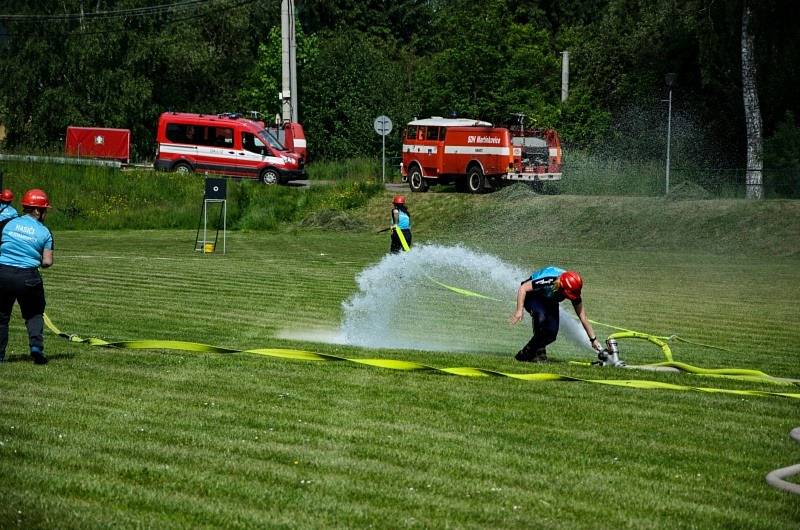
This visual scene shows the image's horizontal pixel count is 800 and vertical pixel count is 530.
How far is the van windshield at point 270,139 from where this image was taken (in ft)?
171

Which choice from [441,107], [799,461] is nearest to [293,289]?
[799,461]

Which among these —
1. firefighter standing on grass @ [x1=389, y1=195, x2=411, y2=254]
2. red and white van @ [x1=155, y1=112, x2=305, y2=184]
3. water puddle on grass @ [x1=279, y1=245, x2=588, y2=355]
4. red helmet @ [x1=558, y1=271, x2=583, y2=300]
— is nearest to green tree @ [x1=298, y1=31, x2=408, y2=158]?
red and white van @ [x1=155, y1=112, x2=305, y2=184]

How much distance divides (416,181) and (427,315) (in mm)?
29140

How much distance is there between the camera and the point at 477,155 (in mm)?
47750

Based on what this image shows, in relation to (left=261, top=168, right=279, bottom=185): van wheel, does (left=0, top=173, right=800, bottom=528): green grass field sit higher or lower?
lower

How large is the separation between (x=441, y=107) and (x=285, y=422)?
53161 mm

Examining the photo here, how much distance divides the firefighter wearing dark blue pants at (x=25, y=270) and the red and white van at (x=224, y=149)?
1519 inches

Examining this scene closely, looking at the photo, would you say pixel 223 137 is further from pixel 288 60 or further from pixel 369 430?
pixel 369 430

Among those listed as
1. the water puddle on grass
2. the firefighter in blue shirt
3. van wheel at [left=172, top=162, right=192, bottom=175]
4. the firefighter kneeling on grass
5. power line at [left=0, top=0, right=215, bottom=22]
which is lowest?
the water puddle on grass

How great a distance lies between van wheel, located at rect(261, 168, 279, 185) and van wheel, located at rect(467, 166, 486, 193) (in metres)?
9.10

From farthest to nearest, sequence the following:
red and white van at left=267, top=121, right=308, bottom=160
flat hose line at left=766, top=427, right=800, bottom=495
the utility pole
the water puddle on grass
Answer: red and white van at left=267, top=121, right=308, bottom=160 → the utility pole → the water puddle on grass → flat hose line at left=766, top=427, right=800, bottom=495

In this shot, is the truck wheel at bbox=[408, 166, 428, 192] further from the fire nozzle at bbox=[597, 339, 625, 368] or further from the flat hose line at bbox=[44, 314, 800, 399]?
the fire nozzle at bbox=[597, 339, 625, 368]

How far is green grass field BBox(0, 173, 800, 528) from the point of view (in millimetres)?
7949

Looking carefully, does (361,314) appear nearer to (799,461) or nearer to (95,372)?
(95,372)
